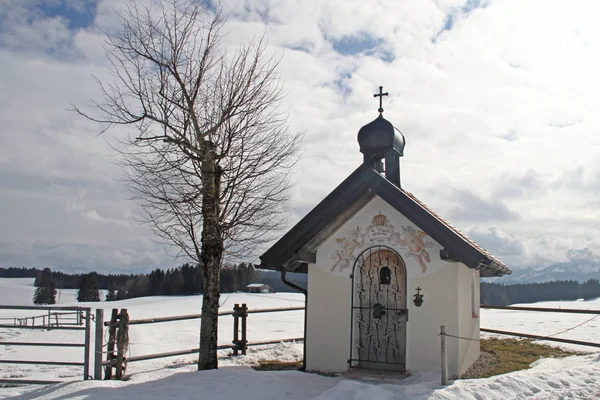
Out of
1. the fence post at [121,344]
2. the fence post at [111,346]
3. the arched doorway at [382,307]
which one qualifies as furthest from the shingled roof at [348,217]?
the fence post at [111,346]

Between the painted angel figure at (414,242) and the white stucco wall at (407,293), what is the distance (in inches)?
1.2

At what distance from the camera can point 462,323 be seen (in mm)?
11109

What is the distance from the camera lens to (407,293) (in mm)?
10914

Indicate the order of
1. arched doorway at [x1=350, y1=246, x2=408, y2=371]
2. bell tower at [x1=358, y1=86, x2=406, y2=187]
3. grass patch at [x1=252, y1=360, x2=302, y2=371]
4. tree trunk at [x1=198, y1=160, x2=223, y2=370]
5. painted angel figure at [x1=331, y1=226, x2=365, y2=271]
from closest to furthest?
tree trunk at [x1=198, y1=160, x2=223, y2=370] → painted angel figure at [x1=331, y1=226, x2=365, y2=271] → arched doorway at [x1=350, y1=246, x2=408, y2=371] → grass patch at [x1=252, y1=360, x2=302, y2=371] → bell tower at [x1=358, y1=86, x2=406, y2=187]

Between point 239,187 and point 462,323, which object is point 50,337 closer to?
point 239,187

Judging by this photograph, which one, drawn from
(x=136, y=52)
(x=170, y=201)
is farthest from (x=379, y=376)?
(x=136, y=52)

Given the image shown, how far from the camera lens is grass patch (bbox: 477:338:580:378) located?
1225 cm

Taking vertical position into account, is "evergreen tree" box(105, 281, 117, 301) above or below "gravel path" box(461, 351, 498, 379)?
below

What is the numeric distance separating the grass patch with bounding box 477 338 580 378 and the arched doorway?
1.97 meters

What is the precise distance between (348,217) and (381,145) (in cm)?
316

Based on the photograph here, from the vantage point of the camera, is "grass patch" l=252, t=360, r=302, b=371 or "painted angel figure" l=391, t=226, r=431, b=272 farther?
"grass patch" l=252, t=360, r=302, b=371

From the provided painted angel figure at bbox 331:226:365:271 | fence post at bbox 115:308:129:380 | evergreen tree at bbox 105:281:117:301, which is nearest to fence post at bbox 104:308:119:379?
fence post at bbox 115:308:129:380

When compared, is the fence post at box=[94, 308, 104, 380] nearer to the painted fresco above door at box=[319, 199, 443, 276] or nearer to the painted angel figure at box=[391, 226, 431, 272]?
the painted fresco above door at box=[319, 199, 443, 276]

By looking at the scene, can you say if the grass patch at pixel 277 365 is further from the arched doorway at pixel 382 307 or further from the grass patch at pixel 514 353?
the grass patch at pixel 514 353
